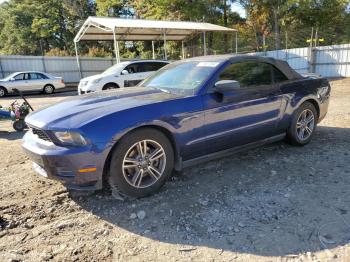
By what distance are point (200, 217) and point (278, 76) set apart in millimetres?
2790

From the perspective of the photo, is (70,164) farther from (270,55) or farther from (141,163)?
(270,55)

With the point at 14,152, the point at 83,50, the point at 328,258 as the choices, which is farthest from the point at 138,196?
the point at 83,50

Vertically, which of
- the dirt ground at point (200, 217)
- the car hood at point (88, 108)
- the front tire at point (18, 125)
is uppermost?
the car hood at point (88, 108)

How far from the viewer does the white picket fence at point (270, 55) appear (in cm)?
1678

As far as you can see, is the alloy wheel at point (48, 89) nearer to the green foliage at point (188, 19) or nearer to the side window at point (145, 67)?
the side window at point (145, 67)

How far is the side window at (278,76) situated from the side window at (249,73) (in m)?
0.11

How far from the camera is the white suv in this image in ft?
40.7

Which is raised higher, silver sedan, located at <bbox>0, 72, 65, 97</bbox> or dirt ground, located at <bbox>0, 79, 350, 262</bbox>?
silver sedan, located at <bbox>0, 72, 65, 97</bbox>

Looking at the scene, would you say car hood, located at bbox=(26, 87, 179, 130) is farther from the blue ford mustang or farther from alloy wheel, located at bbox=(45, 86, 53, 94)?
alloy wheel, located at bbox=(45, 86, 53, 94)

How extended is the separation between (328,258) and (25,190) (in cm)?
341

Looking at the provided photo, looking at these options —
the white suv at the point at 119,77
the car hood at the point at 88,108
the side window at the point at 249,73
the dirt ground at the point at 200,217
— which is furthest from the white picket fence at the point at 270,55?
the car hood at the point at 88,108

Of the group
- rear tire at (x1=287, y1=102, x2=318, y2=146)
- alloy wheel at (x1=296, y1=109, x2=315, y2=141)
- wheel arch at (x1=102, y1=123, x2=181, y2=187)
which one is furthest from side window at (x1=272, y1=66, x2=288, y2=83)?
wheel arch at (x1=102, y1=123, x2=181, y2=187)

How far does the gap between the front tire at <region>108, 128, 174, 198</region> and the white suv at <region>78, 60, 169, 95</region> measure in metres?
9.20

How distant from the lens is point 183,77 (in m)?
4.50
